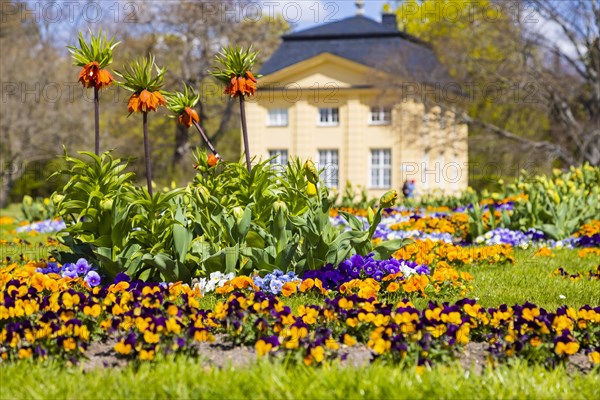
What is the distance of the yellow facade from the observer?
114 feet

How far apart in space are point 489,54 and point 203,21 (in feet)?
40.4

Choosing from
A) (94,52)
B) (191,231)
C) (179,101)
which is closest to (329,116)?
(179,101)

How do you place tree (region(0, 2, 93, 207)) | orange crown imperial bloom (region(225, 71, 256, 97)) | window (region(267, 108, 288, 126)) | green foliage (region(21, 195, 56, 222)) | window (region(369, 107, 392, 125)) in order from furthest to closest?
window (region(267, 108, 288, 126)) < window (region(369, 107, 392, 125)) < tree (region(0, 2, 93, 207)) < green foliage (region(21, 195, 56, 222)) < orange crown imperial bloom (region(225, 71, 256, 97))

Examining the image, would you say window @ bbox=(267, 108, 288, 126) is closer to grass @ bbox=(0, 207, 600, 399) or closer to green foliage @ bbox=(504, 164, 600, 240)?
green foliage @ bbox=(504, 164, 600, 240)

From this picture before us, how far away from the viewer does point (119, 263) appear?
6223mm

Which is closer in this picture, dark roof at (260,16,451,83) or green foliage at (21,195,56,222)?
green foliage at (21,195,56,222)

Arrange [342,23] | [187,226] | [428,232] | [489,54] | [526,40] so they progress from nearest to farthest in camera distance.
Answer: [187,226] → [428,232] → [526,40] → [489,54] → [342,23]

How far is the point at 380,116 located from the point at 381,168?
235 centimetres

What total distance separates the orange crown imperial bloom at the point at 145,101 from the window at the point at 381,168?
29403 mm

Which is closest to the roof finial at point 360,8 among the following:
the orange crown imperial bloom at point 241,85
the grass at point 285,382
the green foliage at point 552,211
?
the green foliage at point 552,211

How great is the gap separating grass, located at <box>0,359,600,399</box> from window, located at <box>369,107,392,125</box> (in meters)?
Answer: 31.6

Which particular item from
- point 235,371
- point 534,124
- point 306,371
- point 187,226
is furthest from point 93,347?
point 534,124

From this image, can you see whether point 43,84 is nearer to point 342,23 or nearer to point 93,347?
point 342,23

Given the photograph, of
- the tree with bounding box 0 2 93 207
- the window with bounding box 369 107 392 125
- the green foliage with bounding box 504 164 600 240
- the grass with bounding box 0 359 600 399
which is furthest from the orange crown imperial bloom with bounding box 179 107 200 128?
the window with bounding box 369 107 392 125
